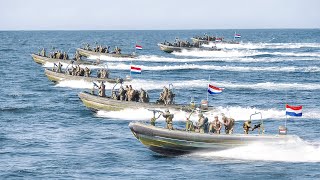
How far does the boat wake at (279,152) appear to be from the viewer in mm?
35094

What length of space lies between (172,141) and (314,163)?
24.3 feet

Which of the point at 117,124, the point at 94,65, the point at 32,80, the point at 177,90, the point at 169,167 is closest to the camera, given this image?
the point at 169,167

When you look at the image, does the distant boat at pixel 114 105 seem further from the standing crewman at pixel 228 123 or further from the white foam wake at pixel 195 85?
the white foam wake at pixel 195 85

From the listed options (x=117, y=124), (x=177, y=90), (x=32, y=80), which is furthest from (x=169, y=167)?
(x=32, y=80)

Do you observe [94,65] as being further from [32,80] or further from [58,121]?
[58,121]

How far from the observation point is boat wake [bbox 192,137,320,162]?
115 feet

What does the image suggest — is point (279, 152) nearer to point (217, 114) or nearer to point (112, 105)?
point (217, 114)

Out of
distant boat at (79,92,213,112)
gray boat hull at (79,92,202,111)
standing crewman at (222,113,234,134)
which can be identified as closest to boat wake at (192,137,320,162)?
standing crewman at (222,113,234,134)

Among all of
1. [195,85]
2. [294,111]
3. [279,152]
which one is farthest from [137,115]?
[195,85]

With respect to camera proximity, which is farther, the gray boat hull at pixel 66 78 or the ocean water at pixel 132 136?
the gray boat hull at pixel 66 78

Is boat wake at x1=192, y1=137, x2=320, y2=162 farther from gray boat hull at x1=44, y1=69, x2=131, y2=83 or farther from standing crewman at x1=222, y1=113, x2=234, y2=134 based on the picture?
gray boat hull at x1=44, y1=69, x2=131, y2=83

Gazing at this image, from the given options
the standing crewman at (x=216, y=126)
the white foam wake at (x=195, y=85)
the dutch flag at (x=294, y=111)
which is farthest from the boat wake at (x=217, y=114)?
the white foam wake at (x=195, y=85)

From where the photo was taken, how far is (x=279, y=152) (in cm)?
3531

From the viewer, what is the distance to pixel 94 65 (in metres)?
89.8
